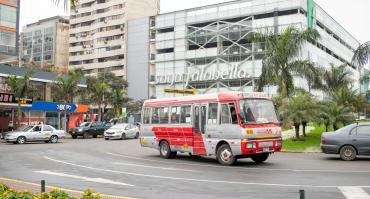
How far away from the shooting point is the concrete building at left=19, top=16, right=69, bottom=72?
118562mm

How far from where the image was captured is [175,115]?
19.2 metres

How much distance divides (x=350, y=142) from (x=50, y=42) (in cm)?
11040

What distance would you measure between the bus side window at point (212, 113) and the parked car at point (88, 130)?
29.6m

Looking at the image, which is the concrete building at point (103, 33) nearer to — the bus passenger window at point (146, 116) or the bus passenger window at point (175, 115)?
the bus passenger window at point (146, 116)

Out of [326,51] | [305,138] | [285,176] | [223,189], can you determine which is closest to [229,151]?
[285,176]

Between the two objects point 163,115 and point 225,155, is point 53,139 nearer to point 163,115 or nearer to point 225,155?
point 163,115

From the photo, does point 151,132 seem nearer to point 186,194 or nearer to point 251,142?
point 251,142

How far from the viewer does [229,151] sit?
16438 millimetres

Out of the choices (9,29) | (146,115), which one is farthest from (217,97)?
(9,29)

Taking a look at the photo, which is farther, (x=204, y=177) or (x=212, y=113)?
(x=212, y=113)

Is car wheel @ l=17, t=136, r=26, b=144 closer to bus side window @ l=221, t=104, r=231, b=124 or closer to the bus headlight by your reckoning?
bus side window @ l=221, t=104, r=231, b=124

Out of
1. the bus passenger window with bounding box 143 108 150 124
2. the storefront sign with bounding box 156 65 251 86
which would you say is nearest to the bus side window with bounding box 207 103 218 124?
the bus passenger window with bounding box 143 108 150 124

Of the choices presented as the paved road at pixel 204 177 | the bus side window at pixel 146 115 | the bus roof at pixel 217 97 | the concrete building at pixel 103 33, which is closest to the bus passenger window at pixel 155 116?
the bus side window at pixel 146 115

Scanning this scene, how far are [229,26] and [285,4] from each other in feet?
37.9
